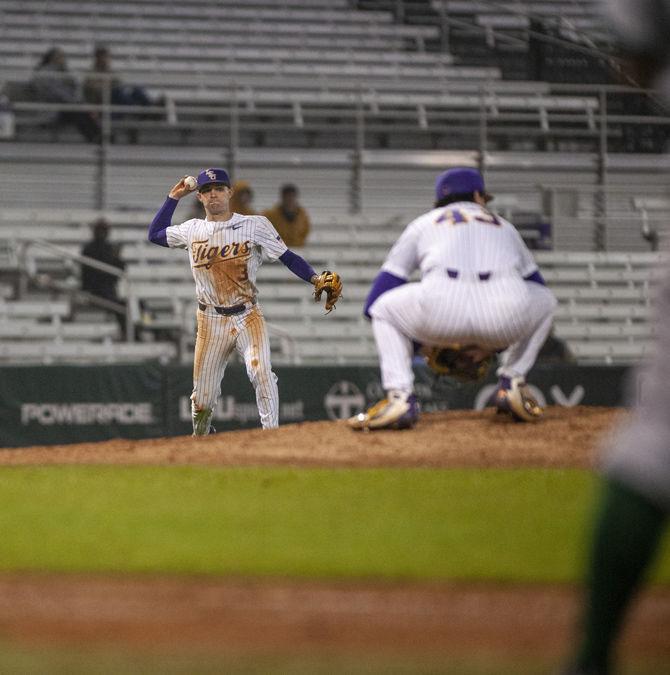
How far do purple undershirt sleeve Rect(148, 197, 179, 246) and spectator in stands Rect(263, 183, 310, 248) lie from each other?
5.15m

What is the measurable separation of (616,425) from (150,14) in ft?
42.4

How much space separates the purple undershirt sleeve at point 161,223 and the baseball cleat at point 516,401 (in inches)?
119

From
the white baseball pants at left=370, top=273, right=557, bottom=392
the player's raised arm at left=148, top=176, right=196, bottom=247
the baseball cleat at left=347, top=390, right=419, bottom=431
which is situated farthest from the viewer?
the player's raised arm at left=148, top=176, right=196, bottom=247

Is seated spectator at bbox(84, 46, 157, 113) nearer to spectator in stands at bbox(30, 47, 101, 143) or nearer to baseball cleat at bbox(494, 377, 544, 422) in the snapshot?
spectator in stands at bbox(30, 47, 101, 143)

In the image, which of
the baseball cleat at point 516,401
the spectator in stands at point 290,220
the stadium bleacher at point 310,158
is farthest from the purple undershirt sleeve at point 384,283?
the spectator in stands at point 290,220

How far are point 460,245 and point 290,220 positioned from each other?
24.3ft

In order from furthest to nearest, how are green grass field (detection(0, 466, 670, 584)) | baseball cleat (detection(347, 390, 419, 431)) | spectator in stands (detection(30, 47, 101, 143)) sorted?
spectator in stands (detection(30, 47, 101, 143)), baseball cleat (detection(347, 390, 419, 431)), green grass field (detection(0, 466, 670, 584))

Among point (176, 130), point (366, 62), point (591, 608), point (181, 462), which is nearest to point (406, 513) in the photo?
point (181, 462)

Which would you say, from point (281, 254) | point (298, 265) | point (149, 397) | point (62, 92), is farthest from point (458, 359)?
point (62, 92)

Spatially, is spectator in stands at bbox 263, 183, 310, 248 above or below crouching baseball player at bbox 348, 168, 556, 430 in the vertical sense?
above

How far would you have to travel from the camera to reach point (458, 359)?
8227mm

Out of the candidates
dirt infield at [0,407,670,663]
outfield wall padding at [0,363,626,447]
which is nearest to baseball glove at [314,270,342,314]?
outfield wall padding at [0,363,626,447]

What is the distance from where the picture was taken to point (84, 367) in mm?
13172

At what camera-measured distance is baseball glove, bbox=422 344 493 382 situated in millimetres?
8094
